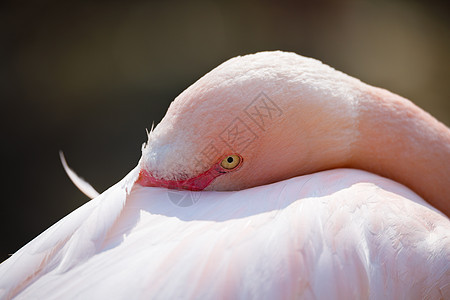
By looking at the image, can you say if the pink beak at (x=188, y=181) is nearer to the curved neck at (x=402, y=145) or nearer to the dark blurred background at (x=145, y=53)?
the curved neck at (x=402, y=145)

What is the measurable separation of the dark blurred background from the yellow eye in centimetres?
221

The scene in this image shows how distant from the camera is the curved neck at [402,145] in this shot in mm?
1361

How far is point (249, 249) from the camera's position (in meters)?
1.03

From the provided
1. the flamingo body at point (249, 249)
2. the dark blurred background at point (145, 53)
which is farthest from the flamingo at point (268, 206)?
the dark blurred background at point (145, 53)

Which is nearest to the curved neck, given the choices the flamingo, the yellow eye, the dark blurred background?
the flamingo

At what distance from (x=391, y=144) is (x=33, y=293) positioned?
1.06 metres

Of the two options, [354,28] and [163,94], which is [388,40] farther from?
[163,94]

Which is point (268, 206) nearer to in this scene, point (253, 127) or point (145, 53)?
point (253, 127)

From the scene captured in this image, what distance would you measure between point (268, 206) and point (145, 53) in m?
3.03

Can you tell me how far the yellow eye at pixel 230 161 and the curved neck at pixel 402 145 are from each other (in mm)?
366

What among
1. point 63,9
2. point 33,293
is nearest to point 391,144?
point 33,293

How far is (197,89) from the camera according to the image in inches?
48.6

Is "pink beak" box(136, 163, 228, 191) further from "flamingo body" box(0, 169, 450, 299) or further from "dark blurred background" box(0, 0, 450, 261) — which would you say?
"dark blurred background" box(0, 0, 450, 261)

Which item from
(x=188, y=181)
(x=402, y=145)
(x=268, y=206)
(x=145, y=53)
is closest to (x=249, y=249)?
(x=268, y=206)
